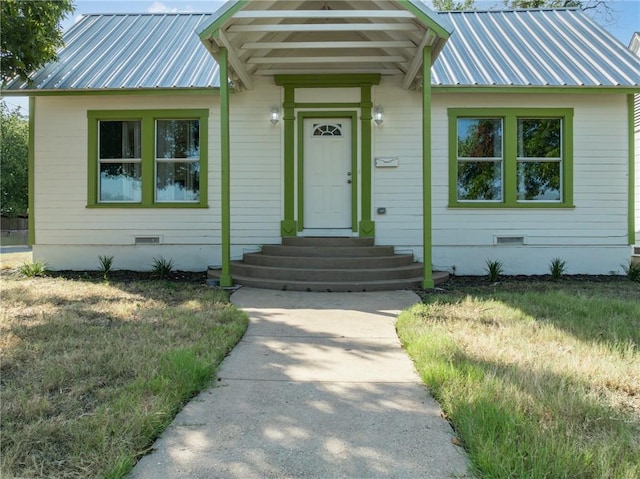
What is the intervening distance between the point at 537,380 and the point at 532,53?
312 inches

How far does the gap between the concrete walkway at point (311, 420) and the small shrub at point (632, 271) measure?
6.17m

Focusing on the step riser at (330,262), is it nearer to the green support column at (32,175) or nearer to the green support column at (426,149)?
the green support column at (426,149)

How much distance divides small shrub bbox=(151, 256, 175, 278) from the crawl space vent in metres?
6.28

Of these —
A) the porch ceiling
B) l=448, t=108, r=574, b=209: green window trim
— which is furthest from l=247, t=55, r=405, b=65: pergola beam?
l=448, t=108, r=574, b=209: green window trim

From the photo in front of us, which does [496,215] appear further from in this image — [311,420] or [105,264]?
[105,264]

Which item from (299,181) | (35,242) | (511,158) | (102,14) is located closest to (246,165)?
(299,181)

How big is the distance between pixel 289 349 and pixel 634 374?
261cm

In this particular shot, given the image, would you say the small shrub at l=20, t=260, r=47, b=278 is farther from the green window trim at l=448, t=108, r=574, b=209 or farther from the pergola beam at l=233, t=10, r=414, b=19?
the green window trim at l=448, t=108, r=574, b=209

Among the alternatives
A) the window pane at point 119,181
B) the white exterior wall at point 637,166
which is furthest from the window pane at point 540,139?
the window pane at point 119,181

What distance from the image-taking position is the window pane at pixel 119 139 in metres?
8.40

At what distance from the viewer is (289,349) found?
380cm

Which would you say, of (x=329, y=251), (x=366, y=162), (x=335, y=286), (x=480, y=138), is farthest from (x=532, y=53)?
(x=335, y=286)

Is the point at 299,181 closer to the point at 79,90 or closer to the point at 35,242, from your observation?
the point at 79,90

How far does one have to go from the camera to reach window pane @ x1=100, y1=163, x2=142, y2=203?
27.5 ft
